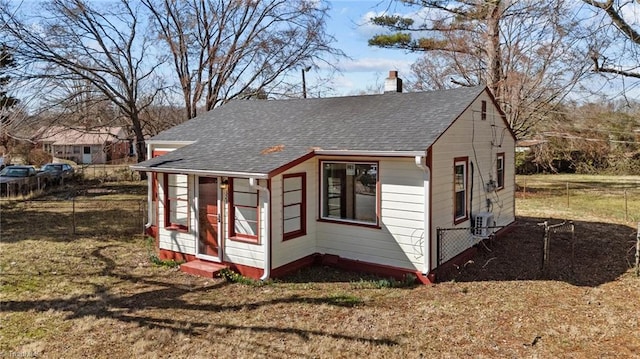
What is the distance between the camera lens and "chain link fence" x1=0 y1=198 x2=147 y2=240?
13698 millimetres

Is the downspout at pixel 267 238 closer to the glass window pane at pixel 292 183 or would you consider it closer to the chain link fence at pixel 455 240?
the glass window pane at pixel 292 183

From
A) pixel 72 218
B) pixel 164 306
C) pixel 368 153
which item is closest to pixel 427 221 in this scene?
pixel 368 153

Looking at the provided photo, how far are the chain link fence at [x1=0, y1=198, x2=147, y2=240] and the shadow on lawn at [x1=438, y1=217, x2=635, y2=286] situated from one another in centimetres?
966

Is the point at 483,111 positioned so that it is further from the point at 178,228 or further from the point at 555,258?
the point at 178,228

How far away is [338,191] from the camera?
954 cm

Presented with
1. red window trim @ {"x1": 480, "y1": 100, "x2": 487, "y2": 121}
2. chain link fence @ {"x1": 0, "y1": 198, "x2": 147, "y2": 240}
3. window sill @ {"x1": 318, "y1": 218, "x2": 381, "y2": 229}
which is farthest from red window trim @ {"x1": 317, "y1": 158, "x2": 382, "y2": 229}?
chain link fence @ {"x1": 0, "y1": 198, "x2": 147, "y2": 240}

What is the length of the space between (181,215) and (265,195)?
282 centimetres

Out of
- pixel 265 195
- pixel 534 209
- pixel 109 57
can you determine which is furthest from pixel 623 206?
pixel 109 57

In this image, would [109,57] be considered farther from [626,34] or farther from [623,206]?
[623,206]

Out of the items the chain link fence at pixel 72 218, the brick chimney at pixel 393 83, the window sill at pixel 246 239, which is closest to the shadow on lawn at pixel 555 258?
the window sill at pixel 246 239

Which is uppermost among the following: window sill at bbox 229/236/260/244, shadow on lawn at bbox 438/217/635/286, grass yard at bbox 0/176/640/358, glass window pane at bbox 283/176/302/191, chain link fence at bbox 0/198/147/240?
glass window pane at bbox 283/176/302/191

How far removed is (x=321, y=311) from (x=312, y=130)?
4745mm

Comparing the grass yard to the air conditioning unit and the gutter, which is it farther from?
the gutter

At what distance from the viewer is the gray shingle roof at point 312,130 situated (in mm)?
8875
